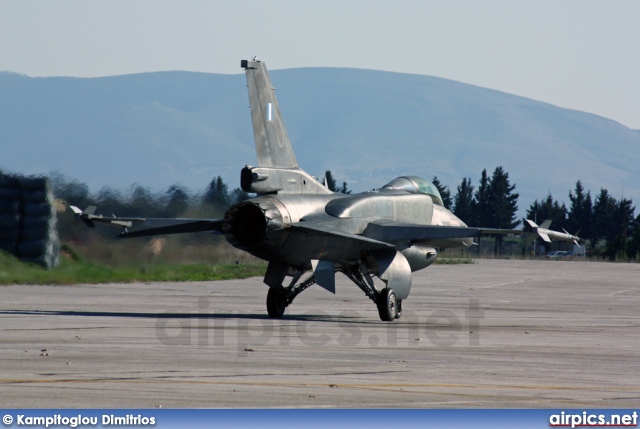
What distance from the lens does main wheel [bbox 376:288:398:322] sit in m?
24.7

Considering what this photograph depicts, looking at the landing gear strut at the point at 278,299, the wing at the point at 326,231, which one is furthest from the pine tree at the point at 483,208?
the wing at the point at 326,231

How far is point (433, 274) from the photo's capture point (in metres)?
52.9

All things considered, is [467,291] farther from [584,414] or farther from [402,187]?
[584,414]

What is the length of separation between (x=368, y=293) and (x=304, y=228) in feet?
11.3

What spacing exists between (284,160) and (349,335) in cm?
543

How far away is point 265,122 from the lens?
24.4m

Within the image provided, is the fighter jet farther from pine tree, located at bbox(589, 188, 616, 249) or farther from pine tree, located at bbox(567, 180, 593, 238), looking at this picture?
pine tree, located at bbox(567, 180, 593, 238)

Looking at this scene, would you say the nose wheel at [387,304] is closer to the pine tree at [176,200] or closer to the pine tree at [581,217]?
the pine tree at [176,200]

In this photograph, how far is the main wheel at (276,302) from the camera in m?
25.2

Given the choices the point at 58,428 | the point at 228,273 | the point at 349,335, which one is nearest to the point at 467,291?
the point at 228,273

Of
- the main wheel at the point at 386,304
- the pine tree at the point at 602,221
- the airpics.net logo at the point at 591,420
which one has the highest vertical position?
the pine tree at the point at 602,221

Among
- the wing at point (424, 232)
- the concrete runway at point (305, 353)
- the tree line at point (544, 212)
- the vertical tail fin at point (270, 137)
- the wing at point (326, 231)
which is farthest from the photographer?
the tree line at point (544, 212)

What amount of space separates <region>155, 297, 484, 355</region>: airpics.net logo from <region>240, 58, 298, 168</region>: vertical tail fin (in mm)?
3660

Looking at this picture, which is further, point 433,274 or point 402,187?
point 433,274
